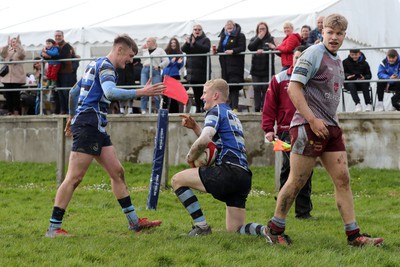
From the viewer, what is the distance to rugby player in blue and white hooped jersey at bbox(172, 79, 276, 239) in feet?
27.3

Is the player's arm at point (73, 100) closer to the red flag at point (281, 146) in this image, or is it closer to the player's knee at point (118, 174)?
the player's knee at point (118, 174)

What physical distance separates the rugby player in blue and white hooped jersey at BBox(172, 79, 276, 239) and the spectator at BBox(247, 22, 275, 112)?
818 cm

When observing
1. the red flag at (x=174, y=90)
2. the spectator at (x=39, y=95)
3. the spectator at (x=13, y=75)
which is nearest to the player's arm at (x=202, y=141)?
the red flag at (x=174, y=90)

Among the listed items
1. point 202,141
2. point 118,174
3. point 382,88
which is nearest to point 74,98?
point 118,174

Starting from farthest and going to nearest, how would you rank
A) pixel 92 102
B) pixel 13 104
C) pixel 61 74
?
pixel 13 104 < pixel 61 74 < pixel 92 102

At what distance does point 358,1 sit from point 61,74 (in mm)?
7451

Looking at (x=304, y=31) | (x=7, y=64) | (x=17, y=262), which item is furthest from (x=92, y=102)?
(x=7, y=64)

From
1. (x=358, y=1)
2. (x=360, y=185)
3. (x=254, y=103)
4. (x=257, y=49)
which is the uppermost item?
(x=358, y=1)

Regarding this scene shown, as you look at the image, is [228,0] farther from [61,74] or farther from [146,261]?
[146,261]

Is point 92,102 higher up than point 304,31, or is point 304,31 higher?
point 304,31

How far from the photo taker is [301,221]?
10.2 metres

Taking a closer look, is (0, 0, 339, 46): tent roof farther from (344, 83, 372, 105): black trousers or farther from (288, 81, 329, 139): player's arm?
(288, 81, 329, 139): player's arm

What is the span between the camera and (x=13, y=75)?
19.8 metres

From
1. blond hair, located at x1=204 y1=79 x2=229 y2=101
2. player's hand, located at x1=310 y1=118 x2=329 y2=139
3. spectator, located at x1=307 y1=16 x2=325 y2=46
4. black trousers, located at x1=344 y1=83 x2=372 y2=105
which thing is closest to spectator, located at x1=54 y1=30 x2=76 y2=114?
spectator, located at x1=307 y1=16 x2=325 y2=46
